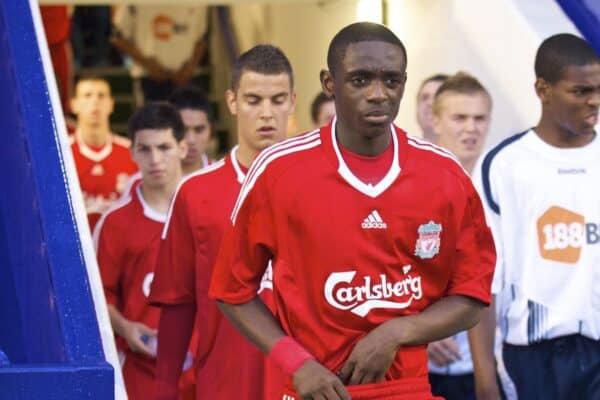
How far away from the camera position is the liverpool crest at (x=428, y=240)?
17.7ft

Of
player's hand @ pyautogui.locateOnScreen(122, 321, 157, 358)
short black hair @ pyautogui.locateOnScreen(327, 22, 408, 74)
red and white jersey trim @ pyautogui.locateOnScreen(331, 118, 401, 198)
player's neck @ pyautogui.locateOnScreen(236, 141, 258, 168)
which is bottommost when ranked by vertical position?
player's hand @ pyautogui.locateOnScreen(122, 321, 157, 358)

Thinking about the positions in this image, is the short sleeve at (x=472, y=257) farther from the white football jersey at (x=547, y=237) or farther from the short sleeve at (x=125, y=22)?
the short sleeve at (x=125, y=22)

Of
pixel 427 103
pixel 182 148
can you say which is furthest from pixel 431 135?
pixel 182 148

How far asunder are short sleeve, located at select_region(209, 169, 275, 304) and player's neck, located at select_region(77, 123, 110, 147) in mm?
7000

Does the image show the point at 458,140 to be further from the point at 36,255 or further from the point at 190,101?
the point at 36,255

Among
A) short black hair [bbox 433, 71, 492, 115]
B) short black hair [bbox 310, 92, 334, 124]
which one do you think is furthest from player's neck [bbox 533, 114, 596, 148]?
short black hair [bbox 310, 92, 334, 124]

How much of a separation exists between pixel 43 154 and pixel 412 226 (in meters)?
1.44

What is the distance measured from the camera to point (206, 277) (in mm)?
6957

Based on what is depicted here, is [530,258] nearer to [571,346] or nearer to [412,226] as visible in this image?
[571,346]

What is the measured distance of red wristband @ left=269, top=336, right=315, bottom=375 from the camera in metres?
5.23

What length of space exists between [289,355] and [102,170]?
23.7ft

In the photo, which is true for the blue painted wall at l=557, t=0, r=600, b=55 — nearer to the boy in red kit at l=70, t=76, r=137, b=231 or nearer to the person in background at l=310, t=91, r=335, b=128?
the person in background at l=310, t=91, r=335, b=128

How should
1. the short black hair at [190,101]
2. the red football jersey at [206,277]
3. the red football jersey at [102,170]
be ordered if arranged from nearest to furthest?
1. the red football jersey at [206,277]
2. the short black hair at [190,101]
3. the red football jersey at [102,170]

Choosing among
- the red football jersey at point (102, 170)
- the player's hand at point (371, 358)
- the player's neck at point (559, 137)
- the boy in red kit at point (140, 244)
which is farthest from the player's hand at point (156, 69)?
the player's hand at point (371, 358)
